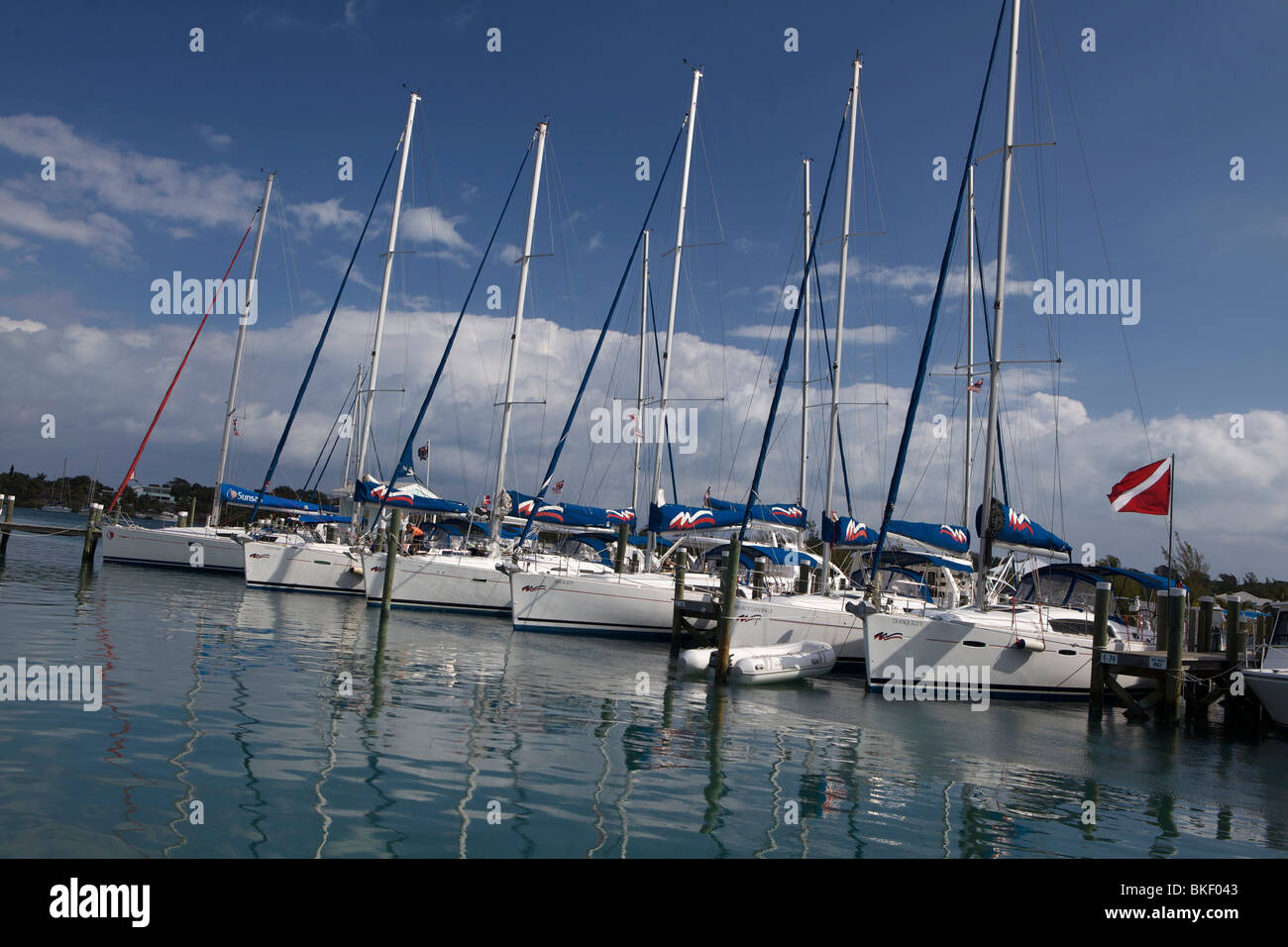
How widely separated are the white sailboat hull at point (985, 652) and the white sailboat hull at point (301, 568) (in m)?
22.1

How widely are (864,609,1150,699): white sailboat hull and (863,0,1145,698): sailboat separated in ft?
0.08

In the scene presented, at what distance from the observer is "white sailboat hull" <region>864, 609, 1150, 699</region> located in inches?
808

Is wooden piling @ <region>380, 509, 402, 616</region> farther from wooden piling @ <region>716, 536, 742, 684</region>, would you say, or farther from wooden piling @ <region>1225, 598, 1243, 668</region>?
wooden piling @ <region>1225, 598, 1243, 668</region>

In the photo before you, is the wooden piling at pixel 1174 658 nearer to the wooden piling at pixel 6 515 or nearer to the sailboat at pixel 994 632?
the sailboat at pixel 994 632

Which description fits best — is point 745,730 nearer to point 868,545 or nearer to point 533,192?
point 868,545

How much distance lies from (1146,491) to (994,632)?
4886mm

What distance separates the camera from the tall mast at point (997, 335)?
71.1ft

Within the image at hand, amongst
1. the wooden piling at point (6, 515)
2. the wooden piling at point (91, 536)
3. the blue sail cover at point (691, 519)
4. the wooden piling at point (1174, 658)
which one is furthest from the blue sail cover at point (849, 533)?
the wooden piling at point (6, 515)

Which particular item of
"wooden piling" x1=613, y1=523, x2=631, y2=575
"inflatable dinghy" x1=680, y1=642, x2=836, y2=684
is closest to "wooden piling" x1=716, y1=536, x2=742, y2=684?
"inflatable dinghy" x1=680, y1=642, x2=836, y2=684

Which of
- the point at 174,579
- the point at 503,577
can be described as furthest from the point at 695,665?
the point at 174,579

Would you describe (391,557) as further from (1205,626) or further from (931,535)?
(1205,626)
